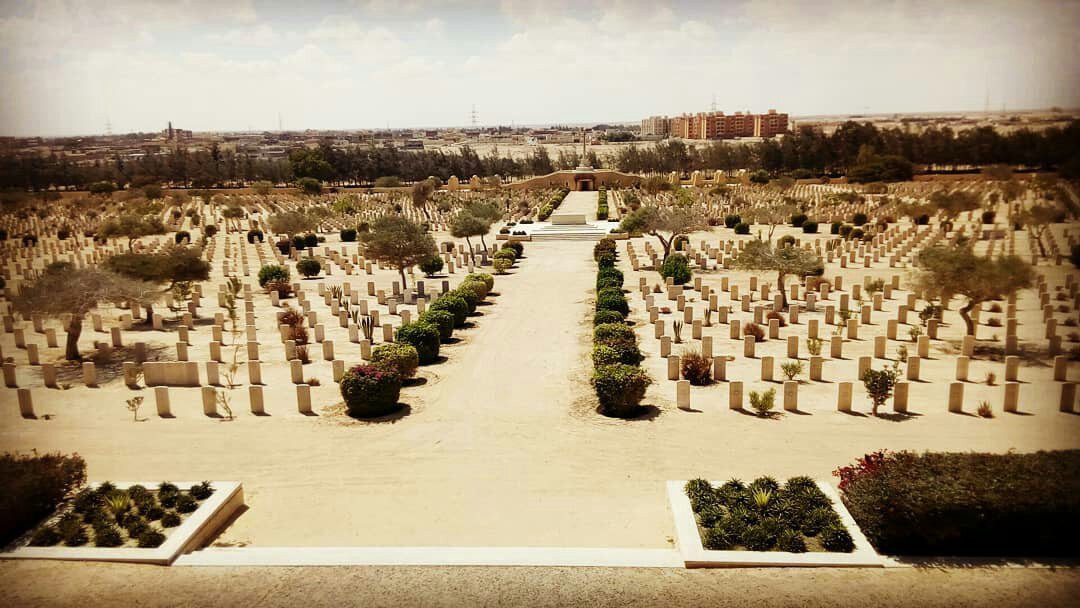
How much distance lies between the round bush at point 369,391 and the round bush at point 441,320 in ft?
17.3

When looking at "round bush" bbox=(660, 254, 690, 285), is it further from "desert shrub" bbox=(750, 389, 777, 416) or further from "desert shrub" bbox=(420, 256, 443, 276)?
"desert shrub" bbox=(750, 389, 777, 416)

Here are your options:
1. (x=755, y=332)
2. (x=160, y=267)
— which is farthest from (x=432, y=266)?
(x=755, y=332)

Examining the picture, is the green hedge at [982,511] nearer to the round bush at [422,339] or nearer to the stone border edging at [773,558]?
the stone border edging at [773,558]

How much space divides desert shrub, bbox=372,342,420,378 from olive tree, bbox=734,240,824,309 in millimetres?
13367

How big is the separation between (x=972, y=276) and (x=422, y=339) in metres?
13.8

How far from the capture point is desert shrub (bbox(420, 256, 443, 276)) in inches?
1217

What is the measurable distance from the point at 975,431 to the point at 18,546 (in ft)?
46.1

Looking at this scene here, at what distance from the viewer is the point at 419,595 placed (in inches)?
291

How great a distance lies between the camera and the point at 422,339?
691 inches

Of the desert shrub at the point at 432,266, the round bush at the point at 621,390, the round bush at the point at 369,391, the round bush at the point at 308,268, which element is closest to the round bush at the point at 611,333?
the round bush at the point at 621,390

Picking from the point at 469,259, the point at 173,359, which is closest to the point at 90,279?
the point at 173,359

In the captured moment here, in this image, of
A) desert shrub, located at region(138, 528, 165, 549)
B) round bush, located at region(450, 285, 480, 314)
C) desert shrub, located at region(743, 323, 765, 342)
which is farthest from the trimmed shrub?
desert shrub, located at region(138, 528, 165, 549)

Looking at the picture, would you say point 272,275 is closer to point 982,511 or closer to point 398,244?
point 398,244

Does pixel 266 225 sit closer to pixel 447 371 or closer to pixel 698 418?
pixel 447 371
